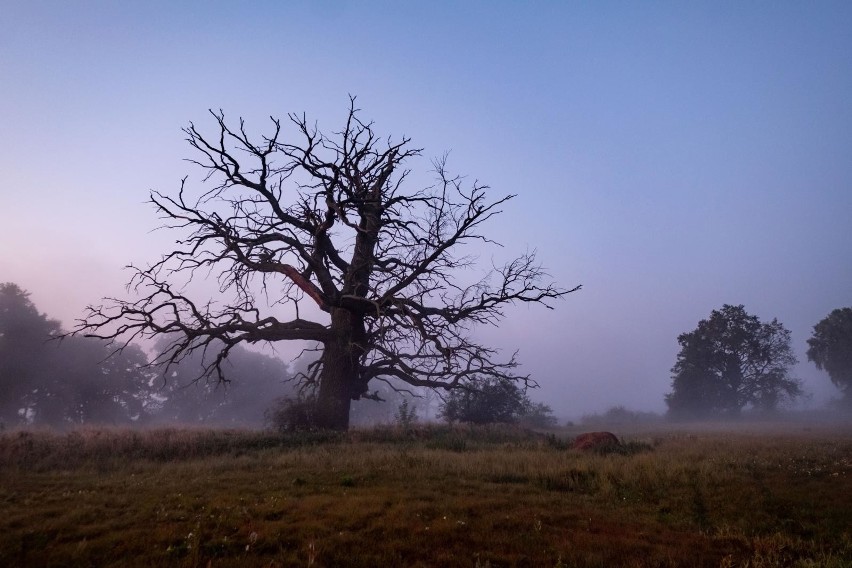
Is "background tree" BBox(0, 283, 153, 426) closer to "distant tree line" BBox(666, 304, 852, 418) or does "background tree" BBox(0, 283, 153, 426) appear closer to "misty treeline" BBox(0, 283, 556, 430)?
"misty treeline" BBox(0, 283, 556, 430)

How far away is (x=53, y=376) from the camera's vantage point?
4131 centimetres

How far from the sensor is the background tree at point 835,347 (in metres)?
54.2

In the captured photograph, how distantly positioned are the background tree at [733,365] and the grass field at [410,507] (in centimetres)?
4473

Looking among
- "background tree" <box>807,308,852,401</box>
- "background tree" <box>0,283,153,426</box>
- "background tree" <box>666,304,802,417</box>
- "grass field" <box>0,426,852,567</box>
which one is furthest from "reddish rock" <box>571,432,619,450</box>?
"background tree" <box>807,308,852,401</box>

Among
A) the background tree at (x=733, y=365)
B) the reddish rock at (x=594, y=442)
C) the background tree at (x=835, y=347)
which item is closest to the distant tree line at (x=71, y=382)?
the reddish rock at (x=594, y=442)

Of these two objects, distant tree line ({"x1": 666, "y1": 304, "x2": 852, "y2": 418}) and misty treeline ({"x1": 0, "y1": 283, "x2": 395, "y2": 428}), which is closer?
misty treeline ({"x1": 0, "y1": 283, "x2": 395, "y2": 428})

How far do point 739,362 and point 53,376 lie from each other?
6657 cm

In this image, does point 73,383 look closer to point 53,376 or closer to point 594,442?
point 53,376

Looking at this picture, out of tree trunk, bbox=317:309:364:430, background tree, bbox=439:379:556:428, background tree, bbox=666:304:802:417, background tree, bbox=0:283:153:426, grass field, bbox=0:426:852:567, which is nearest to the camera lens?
grass field, bbox=0:426:852:567

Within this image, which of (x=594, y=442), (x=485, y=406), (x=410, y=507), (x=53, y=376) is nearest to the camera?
(x=410, y=507)

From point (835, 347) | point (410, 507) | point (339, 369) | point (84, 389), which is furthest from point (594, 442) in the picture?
point (835, 347)

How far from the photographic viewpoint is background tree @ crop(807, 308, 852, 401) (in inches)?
2133

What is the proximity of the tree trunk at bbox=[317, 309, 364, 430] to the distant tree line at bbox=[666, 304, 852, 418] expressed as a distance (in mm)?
47591

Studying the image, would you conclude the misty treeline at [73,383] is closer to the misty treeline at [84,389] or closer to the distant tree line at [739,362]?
the misty treeline at [84,389]
